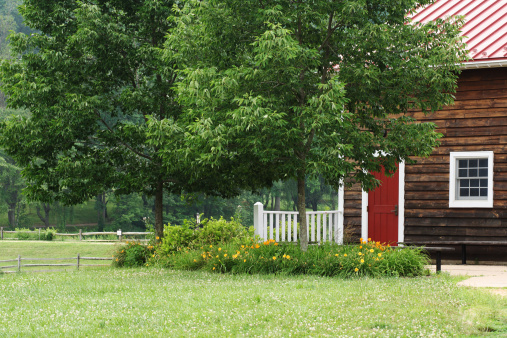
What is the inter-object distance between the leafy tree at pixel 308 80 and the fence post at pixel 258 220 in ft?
9.24

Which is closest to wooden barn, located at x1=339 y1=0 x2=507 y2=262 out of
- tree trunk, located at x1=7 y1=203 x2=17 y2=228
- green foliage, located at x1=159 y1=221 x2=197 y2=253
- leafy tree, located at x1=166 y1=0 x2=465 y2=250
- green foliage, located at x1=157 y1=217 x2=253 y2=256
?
leafy tree, located at x1=166 y1=0 x2=465 y2=250

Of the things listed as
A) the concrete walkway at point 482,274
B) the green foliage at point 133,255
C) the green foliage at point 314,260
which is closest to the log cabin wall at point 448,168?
the concrete walkway at point 482,274

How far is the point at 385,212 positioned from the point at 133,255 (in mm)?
6984

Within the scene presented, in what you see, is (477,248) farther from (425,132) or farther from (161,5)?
(161,5)

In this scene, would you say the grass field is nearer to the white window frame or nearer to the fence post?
the white window frame

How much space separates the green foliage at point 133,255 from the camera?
1538 centimetres

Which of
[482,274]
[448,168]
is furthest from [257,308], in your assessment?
[448,168]

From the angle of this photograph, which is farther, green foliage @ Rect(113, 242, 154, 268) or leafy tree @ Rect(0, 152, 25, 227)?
leafy tree @ Rect(0, 152, 25, 227)

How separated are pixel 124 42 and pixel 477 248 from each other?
10436mm

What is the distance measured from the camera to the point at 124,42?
14.8m

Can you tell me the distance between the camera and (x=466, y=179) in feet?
44.8

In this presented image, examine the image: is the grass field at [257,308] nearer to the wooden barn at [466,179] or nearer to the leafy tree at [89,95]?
the wooden barn at [466,179]

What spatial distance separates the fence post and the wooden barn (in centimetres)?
262

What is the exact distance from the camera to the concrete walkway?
29.9ft
